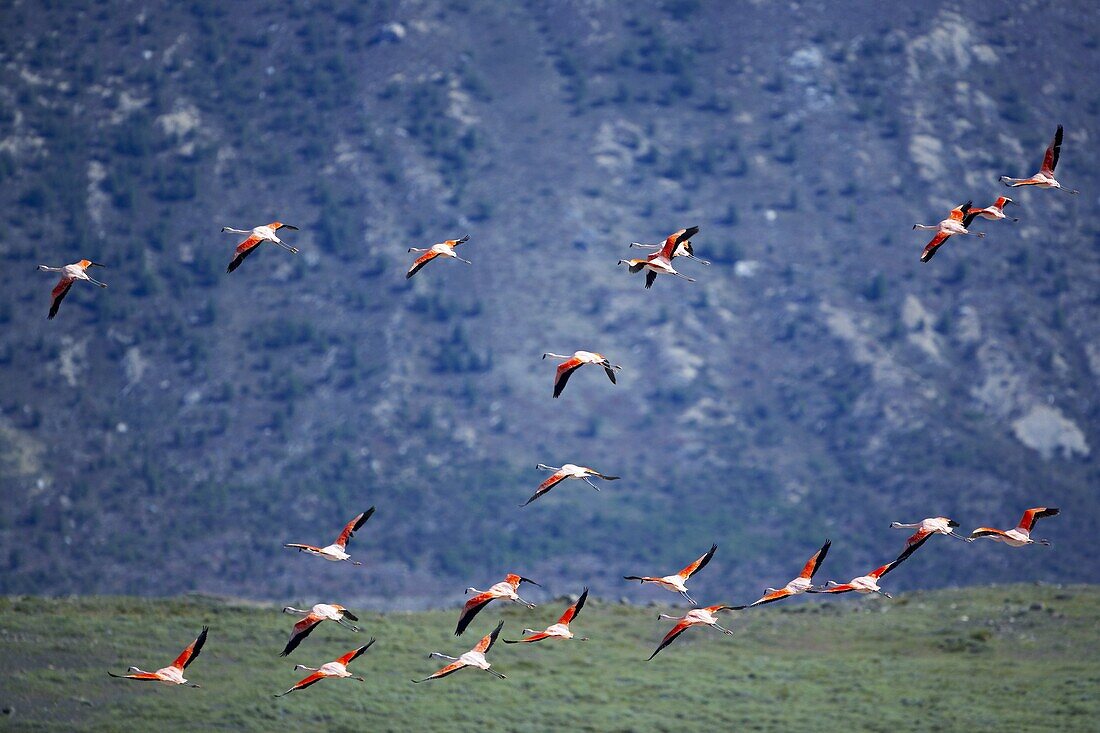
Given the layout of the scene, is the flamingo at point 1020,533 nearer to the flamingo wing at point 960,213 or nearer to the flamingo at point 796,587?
the flamingo at point 796,587

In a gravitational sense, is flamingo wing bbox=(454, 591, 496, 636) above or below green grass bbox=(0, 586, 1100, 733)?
above

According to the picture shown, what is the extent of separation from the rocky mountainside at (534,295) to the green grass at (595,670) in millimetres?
64687

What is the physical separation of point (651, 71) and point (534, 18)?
39.7 ft

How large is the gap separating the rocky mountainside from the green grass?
212 feet

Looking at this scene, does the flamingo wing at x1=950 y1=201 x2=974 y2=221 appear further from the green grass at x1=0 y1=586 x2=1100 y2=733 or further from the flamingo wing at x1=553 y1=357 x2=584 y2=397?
the green grass at x1=0 y1=586 x2=1100 y2=733

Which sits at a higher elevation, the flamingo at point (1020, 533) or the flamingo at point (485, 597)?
the flamingo at point (1020, 533)

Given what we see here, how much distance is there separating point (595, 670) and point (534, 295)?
302 feet

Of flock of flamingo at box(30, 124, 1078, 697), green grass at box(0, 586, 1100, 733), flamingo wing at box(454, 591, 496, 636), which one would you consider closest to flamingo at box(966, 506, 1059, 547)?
flock of flamingo at box(30, 124, 1078, 697)

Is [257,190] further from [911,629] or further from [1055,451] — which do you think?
[911,629]

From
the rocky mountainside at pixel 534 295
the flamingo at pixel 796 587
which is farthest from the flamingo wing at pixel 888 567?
the rocky mountainside at pixel 534 295

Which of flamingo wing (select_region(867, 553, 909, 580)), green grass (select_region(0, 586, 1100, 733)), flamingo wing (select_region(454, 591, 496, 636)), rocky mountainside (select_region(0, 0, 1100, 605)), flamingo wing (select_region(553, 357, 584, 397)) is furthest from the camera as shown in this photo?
rocky mountainside (select_region(0, 0, 1100, 605))

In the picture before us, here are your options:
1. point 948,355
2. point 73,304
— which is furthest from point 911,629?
point 73,304

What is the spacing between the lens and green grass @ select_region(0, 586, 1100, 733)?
65.2 m

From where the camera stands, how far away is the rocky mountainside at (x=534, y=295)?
148625 mm
